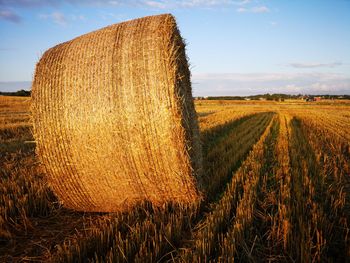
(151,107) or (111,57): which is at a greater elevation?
(111,57)

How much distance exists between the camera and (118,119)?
14.2 ft

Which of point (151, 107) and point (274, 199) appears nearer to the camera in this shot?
point (151, 107)

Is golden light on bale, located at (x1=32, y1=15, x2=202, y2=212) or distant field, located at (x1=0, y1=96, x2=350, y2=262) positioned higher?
golden light on bale, located at (x1=32, y1=15, x2=202, y2=212)

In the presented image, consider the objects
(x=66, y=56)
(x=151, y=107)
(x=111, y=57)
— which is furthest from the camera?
(x=66, y=56)

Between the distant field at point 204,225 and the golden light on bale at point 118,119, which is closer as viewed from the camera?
the distant field at point 204,225

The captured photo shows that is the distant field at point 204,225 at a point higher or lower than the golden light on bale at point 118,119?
lower

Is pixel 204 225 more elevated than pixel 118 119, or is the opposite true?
pixel 118 119

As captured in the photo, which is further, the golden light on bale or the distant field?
the golden light on bale

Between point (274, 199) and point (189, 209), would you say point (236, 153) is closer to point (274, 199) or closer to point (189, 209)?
point (274, 199)

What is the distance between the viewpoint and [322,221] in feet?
12.1

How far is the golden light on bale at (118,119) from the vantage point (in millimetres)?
4266

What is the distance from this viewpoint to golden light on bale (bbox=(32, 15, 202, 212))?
A: 168 inches

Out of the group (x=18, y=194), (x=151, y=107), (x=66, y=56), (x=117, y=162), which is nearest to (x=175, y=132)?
(x=151, y=107)

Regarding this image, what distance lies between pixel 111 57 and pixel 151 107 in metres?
0.99
